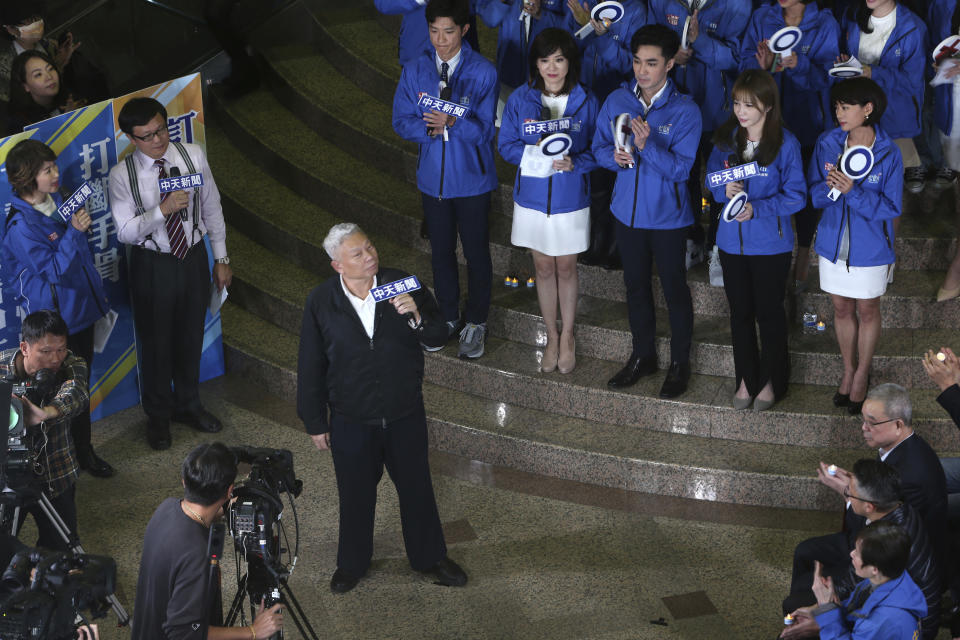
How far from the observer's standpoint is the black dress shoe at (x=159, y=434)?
6332 mm

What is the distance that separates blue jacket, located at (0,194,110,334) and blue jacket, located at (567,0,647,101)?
2.62 meters

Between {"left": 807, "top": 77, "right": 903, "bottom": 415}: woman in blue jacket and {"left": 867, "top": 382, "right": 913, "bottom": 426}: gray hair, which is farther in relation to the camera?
{"left": 807, "top": 77, "right": 903, "bottom": 415}: woman in blue jacket

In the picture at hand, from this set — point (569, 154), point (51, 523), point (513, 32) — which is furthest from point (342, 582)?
point (513, 32)

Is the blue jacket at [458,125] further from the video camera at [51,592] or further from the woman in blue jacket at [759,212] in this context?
the video camera at [51,592]

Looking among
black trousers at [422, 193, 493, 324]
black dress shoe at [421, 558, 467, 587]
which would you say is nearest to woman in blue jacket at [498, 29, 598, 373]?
black trousers at [422, 193, 493, 324]

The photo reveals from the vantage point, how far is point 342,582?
522 centimetres

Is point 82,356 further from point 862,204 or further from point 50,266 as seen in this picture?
point 862,204

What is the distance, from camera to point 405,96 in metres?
6.01

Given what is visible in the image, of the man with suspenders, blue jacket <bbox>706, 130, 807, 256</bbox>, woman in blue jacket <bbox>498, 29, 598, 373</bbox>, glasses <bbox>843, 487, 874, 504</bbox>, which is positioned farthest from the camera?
the man with suspenders

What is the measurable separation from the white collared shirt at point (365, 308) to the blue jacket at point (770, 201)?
1.69 m

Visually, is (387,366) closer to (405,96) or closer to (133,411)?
(405,96)

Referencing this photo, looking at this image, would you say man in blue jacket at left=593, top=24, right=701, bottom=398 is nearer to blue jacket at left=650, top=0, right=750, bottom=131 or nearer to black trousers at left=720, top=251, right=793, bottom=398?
black trousers at left=720, top=251, right=793, bottom=398

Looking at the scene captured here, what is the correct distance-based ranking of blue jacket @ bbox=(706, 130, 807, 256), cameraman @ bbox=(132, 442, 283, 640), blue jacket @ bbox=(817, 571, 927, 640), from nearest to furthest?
1. cameraman @ bbox=(132, 442, 283, 640)
2. blue jacket @ bbox=(817, 571, 927, 640)
3. blue jacket @ bbox=(706, 130, 807, 256)

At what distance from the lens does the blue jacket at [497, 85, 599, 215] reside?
5.73 metres
